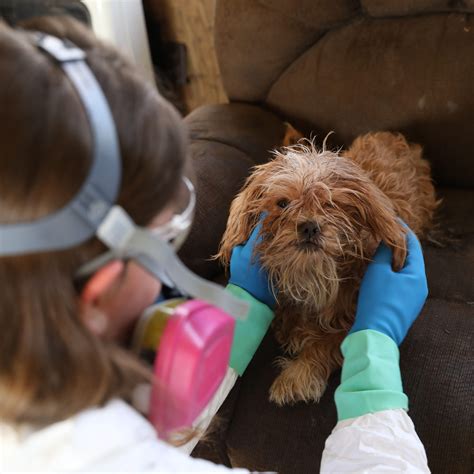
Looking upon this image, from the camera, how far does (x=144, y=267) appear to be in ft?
2.33

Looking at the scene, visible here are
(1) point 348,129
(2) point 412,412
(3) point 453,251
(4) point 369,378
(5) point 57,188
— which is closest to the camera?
(5) point 57,188

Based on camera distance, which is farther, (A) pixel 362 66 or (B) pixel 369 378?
(A) pixel 362 66

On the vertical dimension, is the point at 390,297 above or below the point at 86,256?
below

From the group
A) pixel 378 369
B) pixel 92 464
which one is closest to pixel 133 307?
pixel 92 464

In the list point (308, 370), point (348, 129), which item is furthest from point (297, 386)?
point (348, 129)

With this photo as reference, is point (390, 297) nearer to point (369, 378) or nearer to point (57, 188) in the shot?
point (369, 378)

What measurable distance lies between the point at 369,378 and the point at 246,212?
0.53 meters

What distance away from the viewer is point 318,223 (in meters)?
1.25

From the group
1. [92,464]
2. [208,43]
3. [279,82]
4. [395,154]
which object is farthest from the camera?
[208,43]

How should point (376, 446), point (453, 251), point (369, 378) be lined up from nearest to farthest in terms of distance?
point (376, 446) < point (369, 378) < point (453, 251)

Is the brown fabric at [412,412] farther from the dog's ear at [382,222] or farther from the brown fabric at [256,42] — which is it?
the brown fabric at [256,42]

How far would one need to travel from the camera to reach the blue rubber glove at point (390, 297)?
121 cm

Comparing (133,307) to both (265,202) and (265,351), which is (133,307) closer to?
(265,202)

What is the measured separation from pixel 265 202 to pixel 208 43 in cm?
159
